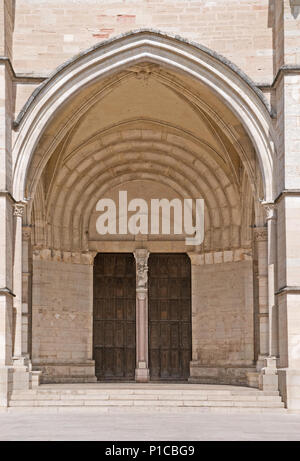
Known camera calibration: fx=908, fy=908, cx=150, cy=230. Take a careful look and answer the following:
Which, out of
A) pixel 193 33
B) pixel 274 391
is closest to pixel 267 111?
pixel 193 33

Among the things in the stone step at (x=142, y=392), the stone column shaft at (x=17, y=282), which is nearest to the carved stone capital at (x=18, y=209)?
the stone column shaft at (x=17, y=282)

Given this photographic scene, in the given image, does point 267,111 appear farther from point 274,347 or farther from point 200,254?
point 200,254

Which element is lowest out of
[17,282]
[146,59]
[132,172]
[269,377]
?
[269,377]

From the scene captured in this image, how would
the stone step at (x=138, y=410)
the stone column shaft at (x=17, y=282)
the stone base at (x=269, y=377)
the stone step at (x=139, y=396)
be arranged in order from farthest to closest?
1. the stone column shaft at (x=17, y=282)
2. the stone base at (x=269, y=377)
3. the stone step at (x=139, y=396)
4. the stone step at (x=138, y=410)

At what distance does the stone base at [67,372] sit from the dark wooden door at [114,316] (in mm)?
614

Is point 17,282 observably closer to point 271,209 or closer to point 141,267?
point 271,209

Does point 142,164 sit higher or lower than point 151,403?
higher

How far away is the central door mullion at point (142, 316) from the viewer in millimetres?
18672

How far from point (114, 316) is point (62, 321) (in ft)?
4.68

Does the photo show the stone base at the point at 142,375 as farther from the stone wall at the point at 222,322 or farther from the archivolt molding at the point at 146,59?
the archivolt molding at the point at 146,59

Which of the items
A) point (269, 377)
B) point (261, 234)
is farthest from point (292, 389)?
point (261, 234)

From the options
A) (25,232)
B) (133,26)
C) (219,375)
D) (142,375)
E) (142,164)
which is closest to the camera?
(133,26)

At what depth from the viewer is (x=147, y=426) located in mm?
10336

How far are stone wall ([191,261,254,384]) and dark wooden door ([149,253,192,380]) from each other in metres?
0.47
